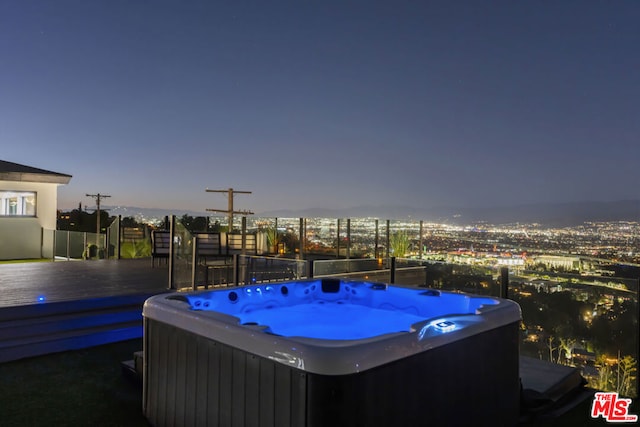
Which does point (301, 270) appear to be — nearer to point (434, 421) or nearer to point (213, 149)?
point (434, 421)

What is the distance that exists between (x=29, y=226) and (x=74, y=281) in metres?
4.53

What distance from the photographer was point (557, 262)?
4.25m

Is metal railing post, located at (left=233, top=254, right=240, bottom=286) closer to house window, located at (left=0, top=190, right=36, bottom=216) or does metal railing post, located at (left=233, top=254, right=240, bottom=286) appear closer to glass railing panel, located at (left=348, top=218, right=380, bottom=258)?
glass railing panel, located at (left=348, top=218, right=380, bottom=258)

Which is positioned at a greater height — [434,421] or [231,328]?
[231,328]

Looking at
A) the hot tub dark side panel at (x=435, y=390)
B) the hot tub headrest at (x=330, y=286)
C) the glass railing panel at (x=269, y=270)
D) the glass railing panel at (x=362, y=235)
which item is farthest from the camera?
the glass railing panel at (x=362, y=235)

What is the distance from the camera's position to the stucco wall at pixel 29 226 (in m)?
9.46

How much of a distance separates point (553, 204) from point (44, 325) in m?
20.5

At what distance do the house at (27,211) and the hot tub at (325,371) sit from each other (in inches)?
312

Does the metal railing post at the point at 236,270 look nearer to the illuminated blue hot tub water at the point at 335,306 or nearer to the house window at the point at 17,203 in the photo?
→ the illuminated blue hot tub water at the point at 335,306

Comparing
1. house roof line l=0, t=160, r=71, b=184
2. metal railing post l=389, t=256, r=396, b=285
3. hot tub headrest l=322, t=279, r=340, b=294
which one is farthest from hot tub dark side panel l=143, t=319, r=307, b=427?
house roof line l=0, t=160, r=71, b=184

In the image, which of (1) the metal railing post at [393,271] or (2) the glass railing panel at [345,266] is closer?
(2) the glass railing panel at [345,266]

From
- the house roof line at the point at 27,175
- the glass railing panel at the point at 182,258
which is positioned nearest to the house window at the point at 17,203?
the house roof line at the point at 27,175

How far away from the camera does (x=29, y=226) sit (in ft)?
32.0

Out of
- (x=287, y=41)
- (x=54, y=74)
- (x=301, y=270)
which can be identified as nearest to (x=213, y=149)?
(x=54, y=74)
